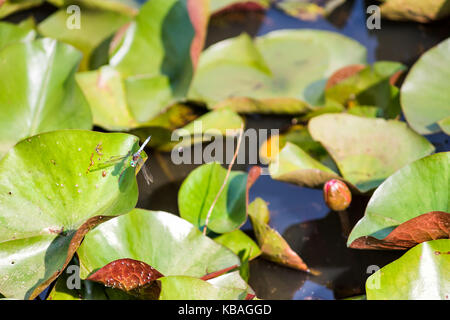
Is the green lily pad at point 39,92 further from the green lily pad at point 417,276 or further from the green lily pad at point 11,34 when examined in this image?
the green lily pad at point 417,276

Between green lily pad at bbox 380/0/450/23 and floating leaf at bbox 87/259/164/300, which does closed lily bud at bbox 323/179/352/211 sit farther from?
green lily pad at bbox 380/0/450/23

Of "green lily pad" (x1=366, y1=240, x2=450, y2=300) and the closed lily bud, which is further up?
"green lily pad" (x1=366, y1=240, x2=450, y2=300)

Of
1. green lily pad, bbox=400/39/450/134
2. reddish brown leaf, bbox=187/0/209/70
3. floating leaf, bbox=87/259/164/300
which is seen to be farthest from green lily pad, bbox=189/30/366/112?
floating leaf, bbox=87/259/164/300

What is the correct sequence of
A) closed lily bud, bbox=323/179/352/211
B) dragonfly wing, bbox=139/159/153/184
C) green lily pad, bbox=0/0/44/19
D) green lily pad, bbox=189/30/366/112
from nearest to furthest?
closed lily bud, bbox=323/179/352/211
dragonfly wing, bbox=139/159/153/184
green lily pad, bbox=189/30/366/112
green lily pad, bbox=0/0/44/19

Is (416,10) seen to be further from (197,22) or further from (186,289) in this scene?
(186,289)

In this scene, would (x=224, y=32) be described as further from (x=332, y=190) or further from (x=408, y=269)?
(x=408, y=269)

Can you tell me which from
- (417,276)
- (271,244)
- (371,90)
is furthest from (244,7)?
(417,276)
